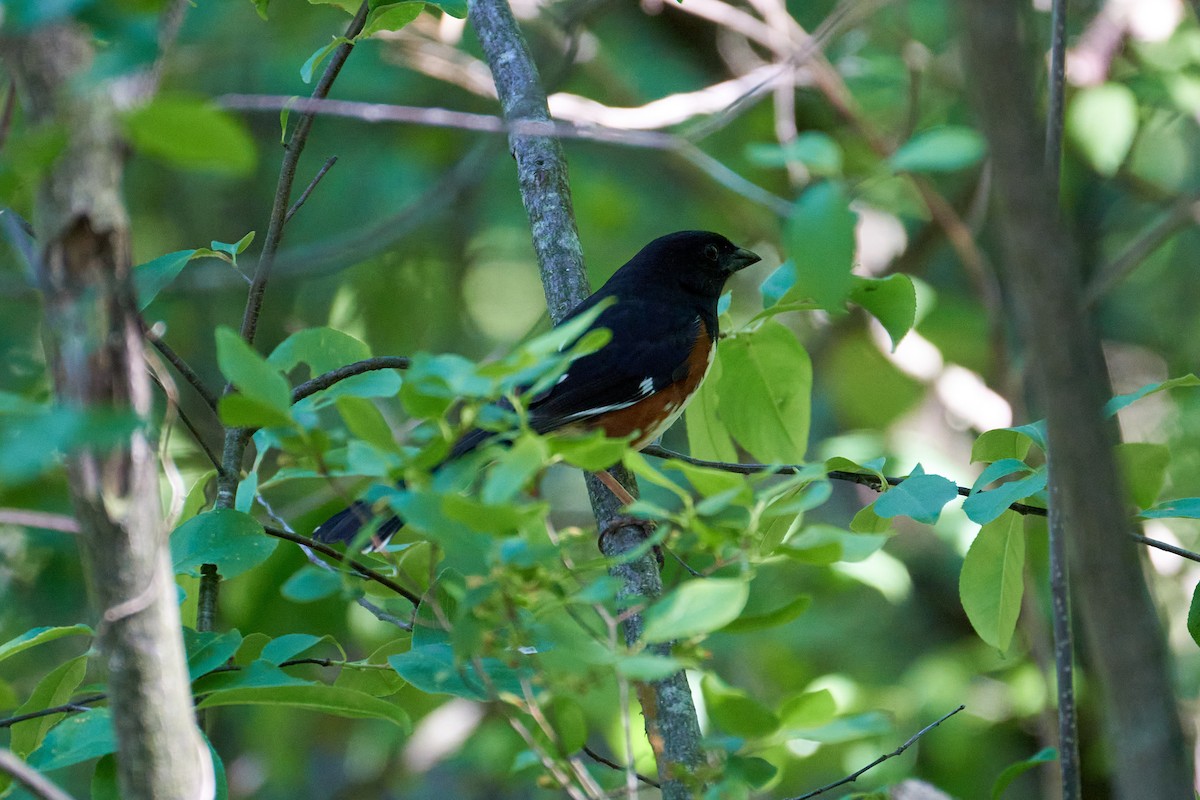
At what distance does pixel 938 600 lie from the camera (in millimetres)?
5879

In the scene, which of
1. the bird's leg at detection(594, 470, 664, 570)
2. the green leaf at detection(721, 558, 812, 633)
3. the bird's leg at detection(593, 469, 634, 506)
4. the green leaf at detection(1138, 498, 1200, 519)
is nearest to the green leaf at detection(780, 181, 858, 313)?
the green leaf at detection(1138, 498, 1200, 519)

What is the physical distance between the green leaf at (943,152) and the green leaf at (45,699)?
50.8 inches

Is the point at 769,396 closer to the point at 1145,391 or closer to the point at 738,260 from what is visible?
the point at 1145,391

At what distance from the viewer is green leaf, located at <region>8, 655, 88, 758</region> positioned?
1.61 m

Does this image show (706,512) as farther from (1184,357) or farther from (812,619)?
(1184,357)

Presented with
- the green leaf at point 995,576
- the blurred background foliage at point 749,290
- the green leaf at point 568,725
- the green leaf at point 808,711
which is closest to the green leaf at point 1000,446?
the green leaf at point 995,576

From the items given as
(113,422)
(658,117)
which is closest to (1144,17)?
(658,117)

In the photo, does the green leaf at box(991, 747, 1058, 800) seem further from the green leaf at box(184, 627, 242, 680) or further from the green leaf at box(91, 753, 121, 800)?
the green leaf at box(91, 753, 121, 800)

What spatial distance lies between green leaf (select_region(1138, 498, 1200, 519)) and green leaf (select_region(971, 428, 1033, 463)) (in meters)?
0.22

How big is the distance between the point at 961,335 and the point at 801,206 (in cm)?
412

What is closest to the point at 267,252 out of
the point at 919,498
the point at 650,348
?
the point at 919,498

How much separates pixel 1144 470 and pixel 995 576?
0.27 m

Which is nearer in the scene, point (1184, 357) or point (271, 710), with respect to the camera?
point (271, 710)

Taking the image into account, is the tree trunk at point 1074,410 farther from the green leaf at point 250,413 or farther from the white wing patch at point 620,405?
the white wing patch at point 620,405
